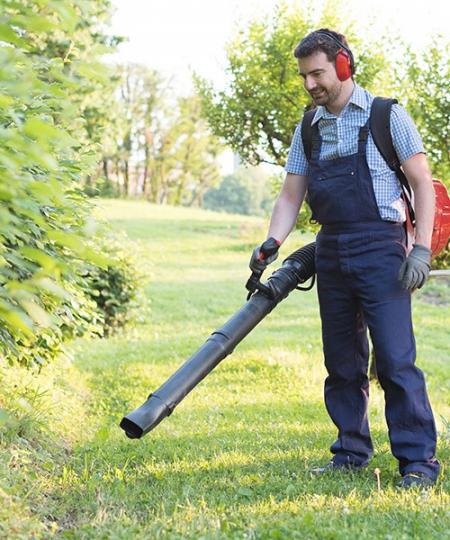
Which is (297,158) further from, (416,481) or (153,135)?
(153,135)

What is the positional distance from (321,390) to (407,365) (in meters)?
3.09

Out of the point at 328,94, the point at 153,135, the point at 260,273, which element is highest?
the point at 153,135

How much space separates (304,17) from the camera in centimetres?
786

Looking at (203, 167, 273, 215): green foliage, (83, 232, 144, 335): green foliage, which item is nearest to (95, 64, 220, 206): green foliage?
(203, 167, 273, 215): green foliage

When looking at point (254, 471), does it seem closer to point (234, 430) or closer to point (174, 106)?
point (234, 430)

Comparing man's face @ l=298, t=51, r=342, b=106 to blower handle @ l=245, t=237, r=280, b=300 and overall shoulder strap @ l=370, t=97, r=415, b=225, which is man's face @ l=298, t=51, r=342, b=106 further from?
blower handle @ l=245, t=237, r=280, b=300

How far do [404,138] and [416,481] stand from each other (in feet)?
5.22

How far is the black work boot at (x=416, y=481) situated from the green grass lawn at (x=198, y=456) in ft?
0.24

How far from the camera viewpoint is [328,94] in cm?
387

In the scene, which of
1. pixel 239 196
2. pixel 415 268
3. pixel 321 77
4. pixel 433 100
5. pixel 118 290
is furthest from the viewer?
pixel 239 196

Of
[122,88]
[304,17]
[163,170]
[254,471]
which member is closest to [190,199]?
[163,170]

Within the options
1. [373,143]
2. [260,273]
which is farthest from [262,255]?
[373,143]

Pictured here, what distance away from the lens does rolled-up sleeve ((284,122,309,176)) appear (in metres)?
4.16

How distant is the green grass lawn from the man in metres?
0.35
